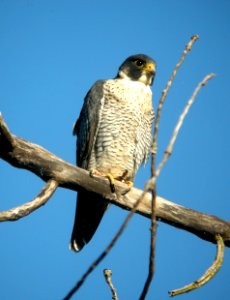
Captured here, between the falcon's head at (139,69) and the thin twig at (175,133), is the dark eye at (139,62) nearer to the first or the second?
the falcon's head at (139,69)

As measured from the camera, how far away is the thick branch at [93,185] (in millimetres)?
3738

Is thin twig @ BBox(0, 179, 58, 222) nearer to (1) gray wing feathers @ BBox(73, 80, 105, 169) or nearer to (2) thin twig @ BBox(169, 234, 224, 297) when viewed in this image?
(2) thin twig @ BBox(169, 234, 224, 297)

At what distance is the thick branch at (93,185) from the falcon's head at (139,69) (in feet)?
6.85

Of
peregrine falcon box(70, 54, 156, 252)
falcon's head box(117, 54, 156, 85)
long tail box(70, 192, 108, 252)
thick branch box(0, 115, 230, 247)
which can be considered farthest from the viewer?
falcon's head box(117, 54, 156, 85)

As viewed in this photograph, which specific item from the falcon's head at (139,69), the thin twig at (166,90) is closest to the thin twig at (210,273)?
the thin twig at (166,90)

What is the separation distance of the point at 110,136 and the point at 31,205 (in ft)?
6.87

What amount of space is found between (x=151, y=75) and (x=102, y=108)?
0.93 metres

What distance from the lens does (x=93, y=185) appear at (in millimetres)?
4098

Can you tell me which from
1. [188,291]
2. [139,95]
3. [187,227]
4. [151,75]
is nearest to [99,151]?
[139,95]

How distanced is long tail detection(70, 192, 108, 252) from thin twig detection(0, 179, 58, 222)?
1.34m

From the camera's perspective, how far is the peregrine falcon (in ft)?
17.1

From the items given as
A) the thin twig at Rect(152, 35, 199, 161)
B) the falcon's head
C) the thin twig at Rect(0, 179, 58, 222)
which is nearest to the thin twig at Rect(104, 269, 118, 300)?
the thin twig at Rect(0, 179, 58, 222)

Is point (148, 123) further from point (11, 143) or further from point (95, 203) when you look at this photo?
point (11, 143)

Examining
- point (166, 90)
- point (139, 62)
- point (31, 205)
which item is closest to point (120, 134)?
point (139, 62)
